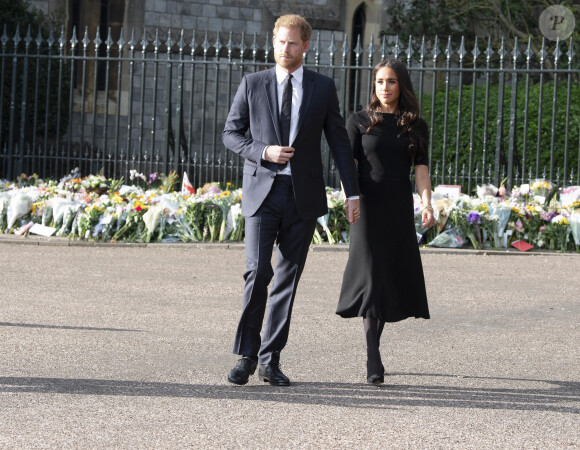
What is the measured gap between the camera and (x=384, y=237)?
586 cm

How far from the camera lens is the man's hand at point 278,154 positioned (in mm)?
5422

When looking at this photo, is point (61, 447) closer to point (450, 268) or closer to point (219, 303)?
point (219, 303)

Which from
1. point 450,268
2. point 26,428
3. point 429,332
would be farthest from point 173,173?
point 26,428

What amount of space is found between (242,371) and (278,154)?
3.33 feet

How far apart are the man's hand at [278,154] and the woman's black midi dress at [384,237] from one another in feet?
1.93

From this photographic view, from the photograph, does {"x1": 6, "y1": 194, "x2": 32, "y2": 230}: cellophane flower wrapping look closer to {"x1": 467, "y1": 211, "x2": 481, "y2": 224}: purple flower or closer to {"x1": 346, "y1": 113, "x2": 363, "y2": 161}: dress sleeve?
{"x1": 467, "y1": 211, "x2": 481, "y2": 224}: purple flower

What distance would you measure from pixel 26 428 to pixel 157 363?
1.44 metres

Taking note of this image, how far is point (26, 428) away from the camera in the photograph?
4547mm

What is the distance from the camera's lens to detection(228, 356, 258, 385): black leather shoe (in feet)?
17.9

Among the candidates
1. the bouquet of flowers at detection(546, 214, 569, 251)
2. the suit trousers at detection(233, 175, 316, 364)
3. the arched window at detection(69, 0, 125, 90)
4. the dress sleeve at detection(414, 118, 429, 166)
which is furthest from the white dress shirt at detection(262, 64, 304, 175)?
the arched window at detection(69, 0, 125, 90)

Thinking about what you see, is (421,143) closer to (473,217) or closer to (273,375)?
(273,375)

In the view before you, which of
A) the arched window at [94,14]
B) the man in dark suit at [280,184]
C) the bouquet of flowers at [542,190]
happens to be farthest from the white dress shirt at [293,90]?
the arched window at [94,14]

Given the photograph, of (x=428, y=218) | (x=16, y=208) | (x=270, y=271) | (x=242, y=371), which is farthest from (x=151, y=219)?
(x=242, y=371)

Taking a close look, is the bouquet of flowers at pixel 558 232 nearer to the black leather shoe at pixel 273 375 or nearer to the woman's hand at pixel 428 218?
the woman's hand at pixel 428 218
